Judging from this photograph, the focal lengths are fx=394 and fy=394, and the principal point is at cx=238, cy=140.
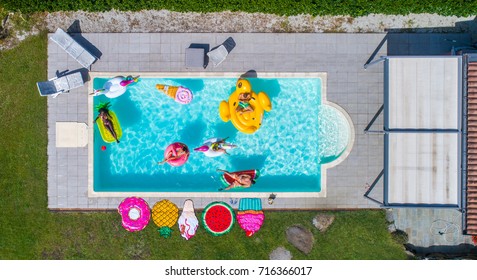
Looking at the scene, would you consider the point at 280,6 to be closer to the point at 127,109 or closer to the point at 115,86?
the point at 115,86

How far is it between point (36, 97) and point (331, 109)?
1169cm

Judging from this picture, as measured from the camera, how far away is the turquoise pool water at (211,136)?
15.6 meters

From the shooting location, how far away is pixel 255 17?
1552cm

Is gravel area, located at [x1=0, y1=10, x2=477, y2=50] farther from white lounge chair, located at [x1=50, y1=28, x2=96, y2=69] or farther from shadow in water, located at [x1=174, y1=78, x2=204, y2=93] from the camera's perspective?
shadow in water, located at [x1=174, y1=78, x2=204, y2=93]

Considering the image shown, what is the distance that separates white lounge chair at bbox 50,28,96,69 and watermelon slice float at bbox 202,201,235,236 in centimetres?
747

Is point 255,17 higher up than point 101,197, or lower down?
higher up

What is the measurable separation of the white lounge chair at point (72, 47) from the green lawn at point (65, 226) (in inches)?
31.6

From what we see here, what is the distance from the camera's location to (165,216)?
15484mm

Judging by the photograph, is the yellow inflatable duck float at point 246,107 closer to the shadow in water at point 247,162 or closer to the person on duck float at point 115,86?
the shadow in water at point 247,162

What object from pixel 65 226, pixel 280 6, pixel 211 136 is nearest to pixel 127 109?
pixel 211 136

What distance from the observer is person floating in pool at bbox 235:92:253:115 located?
48.9ft

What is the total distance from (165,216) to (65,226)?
13.1 feet

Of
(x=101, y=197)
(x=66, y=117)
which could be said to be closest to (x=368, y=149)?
(x=101, y=197)

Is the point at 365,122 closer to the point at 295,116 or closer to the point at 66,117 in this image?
the point at 295,116
